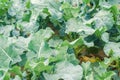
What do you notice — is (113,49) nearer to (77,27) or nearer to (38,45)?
(77,27)

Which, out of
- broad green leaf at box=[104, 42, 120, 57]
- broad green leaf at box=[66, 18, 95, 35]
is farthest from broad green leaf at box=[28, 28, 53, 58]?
broad green leaf at box=[104, 42, 120, 57]

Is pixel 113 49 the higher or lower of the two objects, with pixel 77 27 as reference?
lower

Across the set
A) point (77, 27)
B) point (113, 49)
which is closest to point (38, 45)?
point (77, 27)

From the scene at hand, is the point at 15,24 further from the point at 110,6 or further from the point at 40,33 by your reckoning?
the point at 110,6

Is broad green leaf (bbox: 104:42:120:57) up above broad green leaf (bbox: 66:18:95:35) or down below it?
below

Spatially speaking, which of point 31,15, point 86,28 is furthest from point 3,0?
point 86,28

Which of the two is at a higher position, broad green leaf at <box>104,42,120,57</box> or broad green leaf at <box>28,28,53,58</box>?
broad green leaf at <box>28,28,53,58</box>

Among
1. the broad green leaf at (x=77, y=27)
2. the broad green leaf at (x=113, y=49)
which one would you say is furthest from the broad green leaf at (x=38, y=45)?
the broad green leaf at (x=113, y=49)

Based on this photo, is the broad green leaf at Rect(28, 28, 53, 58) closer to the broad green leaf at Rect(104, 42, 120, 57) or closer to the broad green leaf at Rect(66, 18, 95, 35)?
the broad green leaf at Rect(66, 18, 95, 35)

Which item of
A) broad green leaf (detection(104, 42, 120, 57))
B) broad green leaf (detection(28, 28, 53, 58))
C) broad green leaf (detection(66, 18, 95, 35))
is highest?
broad green leaf (detection(66, 18, 95, 35))

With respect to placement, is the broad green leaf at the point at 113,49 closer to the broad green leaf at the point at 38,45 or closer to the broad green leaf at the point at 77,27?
the broad green leaf at the point at 77,27

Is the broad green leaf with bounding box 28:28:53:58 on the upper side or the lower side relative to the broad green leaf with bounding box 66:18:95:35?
lower
